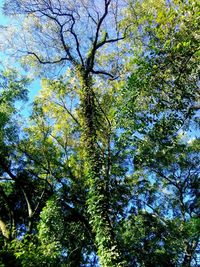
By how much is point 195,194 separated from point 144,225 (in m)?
3.21

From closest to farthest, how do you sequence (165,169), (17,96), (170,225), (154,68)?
(154,68), (17,96), (170,225), (165,169)

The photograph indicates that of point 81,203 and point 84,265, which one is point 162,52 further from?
point 84,265

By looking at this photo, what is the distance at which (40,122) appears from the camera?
48.0 feet

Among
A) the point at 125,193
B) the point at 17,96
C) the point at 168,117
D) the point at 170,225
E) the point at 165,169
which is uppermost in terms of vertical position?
the point at 17,96

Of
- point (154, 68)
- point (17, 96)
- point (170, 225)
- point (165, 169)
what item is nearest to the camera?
point (154, 68)

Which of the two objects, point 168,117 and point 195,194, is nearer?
point 168,117

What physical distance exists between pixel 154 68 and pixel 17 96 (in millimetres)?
9773

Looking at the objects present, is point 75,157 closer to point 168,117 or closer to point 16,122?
point 16,122

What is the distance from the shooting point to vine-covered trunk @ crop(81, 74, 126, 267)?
855cm

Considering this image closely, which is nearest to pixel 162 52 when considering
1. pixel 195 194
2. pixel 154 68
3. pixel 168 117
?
pixel 154 68

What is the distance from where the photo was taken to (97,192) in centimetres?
969

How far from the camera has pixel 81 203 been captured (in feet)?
48.9

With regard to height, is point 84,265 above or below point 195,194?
below

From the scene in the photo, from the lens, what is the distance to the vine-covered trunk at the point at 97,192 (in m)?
8.55
